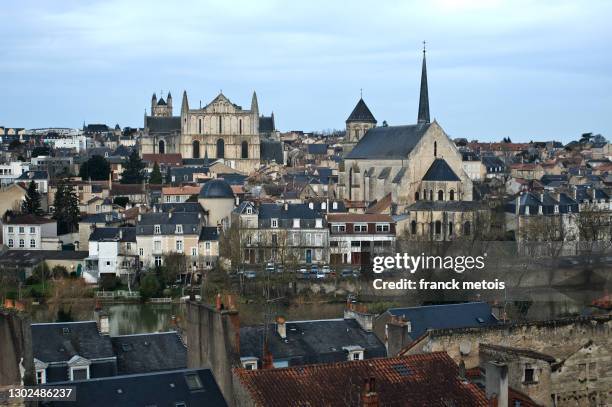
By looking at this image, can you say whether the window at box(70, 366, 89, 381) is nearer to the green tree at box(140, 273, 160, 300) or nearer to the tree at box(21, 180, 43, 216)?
the green tree at box(140, 273, 160, 300)

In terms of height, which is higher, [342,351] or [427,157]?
[427,157]

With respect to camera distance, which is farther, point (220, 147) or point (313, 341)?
point (220, 147)

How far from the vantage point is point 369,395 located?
12109mm

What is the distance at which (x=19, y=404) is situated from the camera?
1155 centimetres

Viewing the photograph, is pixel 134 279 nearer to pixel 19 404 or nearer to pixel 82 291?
pixel 82 291

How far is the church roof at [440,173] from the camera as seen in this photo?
54531 millimetres

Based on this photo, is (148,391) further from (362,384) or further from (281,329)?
(281,329)

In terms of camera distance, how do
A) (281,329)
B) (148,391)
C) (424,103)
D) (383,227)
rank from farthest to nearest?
1. (424,103)
2. (383,227)
3. (281,329)
4. (148,391)

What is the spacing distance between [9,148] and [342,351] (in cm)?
9424

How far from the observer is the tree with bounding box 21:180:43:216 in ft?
184

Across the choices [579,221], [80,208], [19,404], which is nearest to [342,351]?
[19,404]

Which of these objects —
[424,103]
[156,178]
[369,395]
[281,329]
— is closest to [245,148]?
[156,178]

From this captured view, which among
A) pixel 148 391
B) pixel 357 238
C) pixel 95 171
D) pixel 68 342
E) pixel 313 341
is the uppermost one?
pixel 95 171

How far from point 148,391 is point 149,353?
5.76 metres
